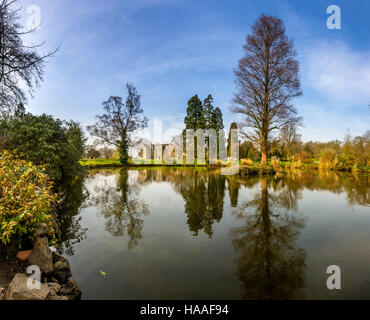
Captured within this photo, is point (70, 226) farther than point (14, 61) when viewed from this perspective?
No

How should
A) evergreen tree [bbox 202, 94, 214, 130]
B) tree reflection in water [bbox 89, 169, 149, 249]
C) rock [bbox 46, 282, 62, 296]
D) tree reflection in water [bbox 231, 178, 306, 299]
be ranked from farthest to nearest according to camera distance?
1. evergreen tree [bbox 202, 94, 214, 130]
2. tree reflection in water [bbox 89, 169, 149, 249]
3. tree reflection in water [bbox 231, 178, 306, 299]
4. rock [bbox 46, 282, 62, 296]

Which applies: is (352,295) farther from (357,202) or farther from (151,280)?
(357,202)

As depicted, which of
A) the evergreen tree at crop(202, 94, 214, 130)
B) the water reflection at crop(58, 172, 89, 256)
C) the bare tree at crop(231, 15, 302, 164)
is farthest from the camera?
the evergreen tree at crop(202, 94, 214, 130)

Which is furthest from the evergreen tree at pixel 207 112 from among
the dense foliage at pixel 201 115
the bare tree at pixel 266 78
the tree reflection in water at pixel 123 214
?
the tree reflection in water at pixel 123 214

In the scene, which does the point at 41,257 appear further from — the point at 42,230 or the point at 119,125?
the point at 119,125

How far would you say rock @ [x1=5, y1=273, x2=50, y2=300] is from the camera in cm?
184

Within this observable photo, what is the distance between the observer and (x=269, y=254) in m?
3.08

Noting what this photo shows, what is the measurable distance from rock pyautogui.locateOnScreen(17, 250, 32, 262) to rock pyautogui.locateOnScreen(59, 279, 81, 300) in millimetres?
746

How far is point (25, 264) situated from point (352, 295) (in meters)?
4.25

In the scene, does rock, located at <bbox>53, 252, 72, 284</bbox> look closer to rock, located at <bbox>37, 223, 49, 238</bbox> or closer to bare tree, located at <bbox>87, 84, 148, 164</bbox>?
rock, located at <bbox>37, 223, 49, 238</bbox>

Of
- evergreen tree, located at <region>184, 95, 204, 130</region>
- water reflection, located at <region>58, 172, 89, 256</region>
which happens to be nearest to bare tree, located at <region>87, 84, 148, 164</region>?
evergreen tree, located at <region>184, 95, 204, 130</region>

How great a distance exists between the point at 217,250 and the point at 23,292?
2675 mm

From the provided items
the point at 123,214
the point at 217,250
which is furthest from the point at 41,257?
the point at 123,214

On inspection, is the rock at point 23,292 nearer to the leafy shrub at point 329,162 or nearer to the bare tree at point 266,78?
the bare tree at point 266,78
